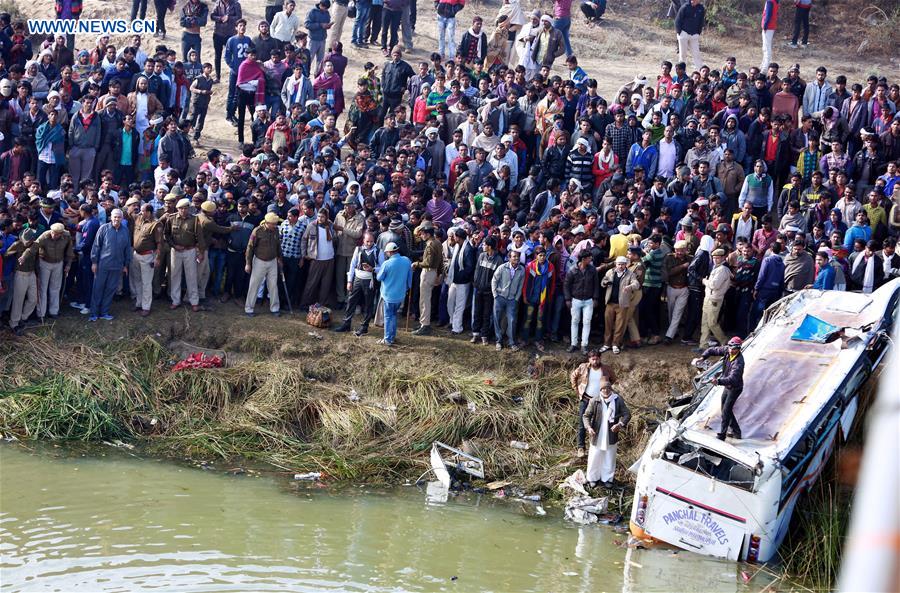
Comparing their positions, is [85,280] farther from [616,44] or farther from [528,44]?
[616,44]

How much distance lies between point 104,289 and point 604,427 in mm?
7579

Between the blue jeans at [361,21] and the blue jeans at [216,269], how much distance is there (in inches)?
391

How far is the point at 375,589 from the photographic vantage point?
10453 mm

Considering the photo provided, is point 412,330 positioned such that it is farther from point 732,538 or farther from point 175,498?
point 732,538

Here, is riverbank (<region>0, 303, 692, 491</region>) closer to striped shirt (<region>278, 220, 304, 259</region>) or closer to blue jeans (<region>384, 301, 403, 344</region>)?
blue jeans (<region>384, 301, 403, 344</region>)

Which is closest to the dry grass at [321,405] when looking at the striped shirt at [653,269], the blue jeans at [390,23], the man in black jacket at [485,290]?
the man in black jacket at [485,290]

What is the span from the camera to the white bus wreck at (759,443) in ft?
35.3

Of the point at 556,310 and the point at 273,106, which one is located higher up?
the point at 273,106

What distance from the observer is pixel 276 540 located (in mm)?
11453

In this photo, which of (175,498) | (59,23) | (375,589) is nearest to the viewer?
(375,589)

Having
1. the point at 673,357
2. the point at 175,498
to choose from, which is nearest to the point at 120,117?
the point at 175,498

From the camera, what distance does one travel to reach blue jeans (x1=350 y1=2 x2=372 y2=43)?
2456cm

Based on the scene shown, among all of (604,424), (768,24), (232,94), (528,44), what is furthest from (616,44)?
(604,424)

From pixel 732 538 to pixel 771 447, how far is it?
0.99 meters
